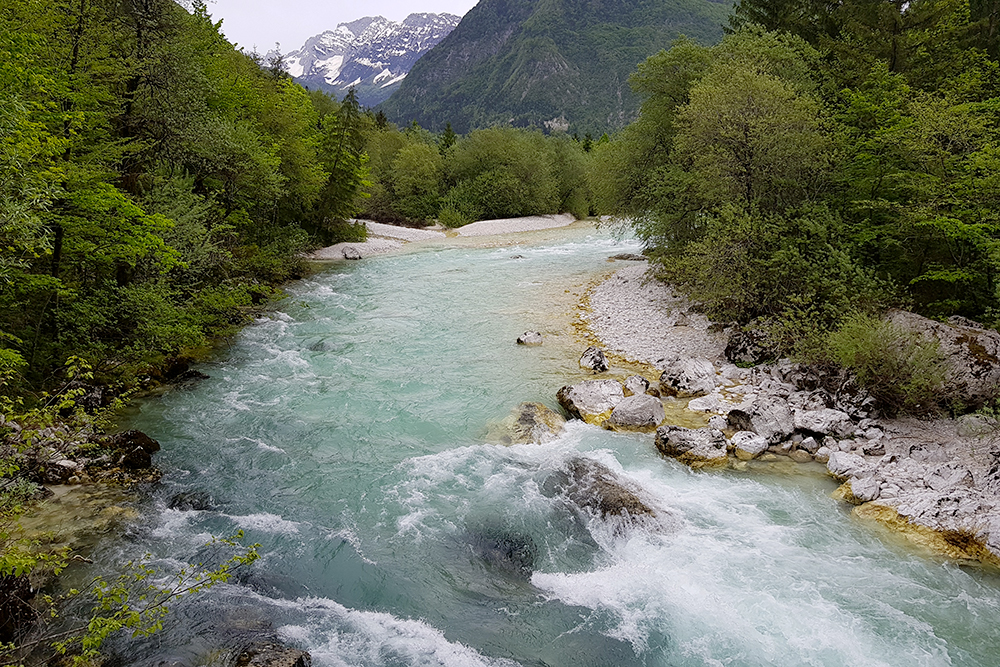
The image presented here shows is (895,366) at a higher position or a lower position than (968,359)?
lower

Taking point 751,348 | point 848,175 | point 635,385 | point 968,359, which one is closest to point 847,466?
point 968,359

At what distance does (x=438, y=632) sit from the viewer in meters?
6.89

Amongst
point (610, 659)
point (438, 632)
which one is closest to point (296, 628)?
point (438, 632)

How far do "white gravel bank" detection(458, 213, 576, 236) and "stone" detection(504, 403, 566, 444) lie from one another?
112ft

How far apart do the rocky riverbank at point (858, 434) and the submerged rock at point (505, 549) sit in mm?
3810

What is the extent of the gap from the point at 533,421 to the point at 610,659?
5.79m

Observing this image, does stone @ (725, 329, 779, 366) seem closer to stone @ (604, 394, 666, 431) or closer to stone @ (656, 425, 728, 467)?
stone @ (604, 394, 666, 431)

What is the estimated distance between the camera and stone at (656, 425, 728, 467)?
34.6 feet

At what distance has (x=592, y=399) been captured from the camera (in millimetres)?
12953

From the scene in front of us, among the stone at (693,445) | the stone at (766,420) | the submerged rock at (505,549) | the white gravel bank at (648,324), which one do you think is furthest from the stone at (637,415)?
the submerged rock at (505,549)

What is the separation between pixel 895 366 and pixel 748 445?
3490mm

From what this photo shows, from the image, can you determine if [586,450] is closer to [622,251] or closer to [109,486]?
[109,486]

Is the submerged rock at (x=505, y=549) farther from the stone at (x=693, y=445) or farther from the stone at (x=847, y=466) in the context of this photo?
the stone at (x=847, y=466)

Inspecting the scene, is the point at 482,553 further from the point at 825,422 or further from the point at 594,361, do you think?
the point at 594,361
